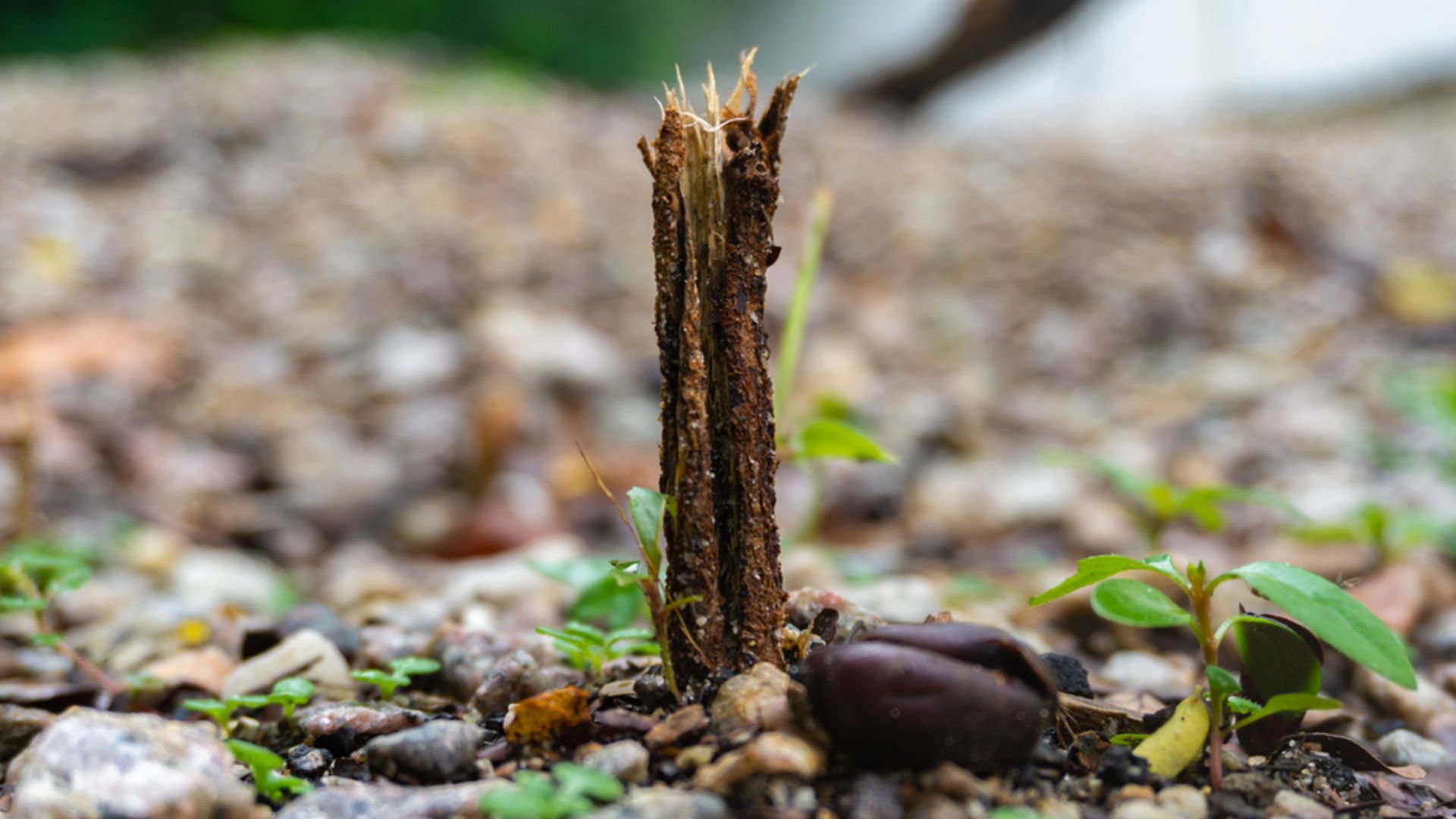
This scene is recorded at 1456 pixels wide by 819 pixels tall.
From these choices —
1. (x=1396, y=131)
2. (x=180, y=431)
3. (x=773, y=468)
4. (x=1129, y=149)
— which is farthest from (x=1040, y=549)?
(x=1396, y=131)

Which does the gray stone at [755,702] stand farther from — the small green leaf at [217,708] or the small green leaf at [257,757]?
the small green leaf at [217,708]

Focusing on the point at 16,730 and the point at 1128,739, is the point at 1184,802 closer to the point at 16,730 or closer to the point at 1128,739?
the point at 1128,739

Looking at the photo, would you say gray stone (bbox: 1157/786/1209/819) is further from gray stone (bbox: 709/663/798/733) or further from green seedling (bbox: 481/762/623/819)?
green seedling (bbox: 481/762/623/819)

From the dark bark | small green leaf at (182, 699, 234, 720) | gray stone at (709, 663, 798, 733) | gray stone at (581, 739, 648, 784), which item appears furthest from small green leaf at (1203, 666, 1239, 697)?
the dark bark

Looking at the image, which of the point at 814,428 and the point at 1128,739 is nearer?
the point at 1128,739

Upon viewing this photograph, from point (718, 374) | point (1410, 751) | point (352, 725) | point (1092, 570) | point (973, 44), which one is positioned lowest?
point (1410, 751)

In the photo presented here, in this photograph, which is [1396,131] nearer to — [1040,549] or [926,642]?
[1040,549]

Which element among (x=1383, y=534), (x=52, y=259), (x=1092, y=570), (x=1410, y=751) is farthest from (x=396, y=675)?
(x=52, y=259)
